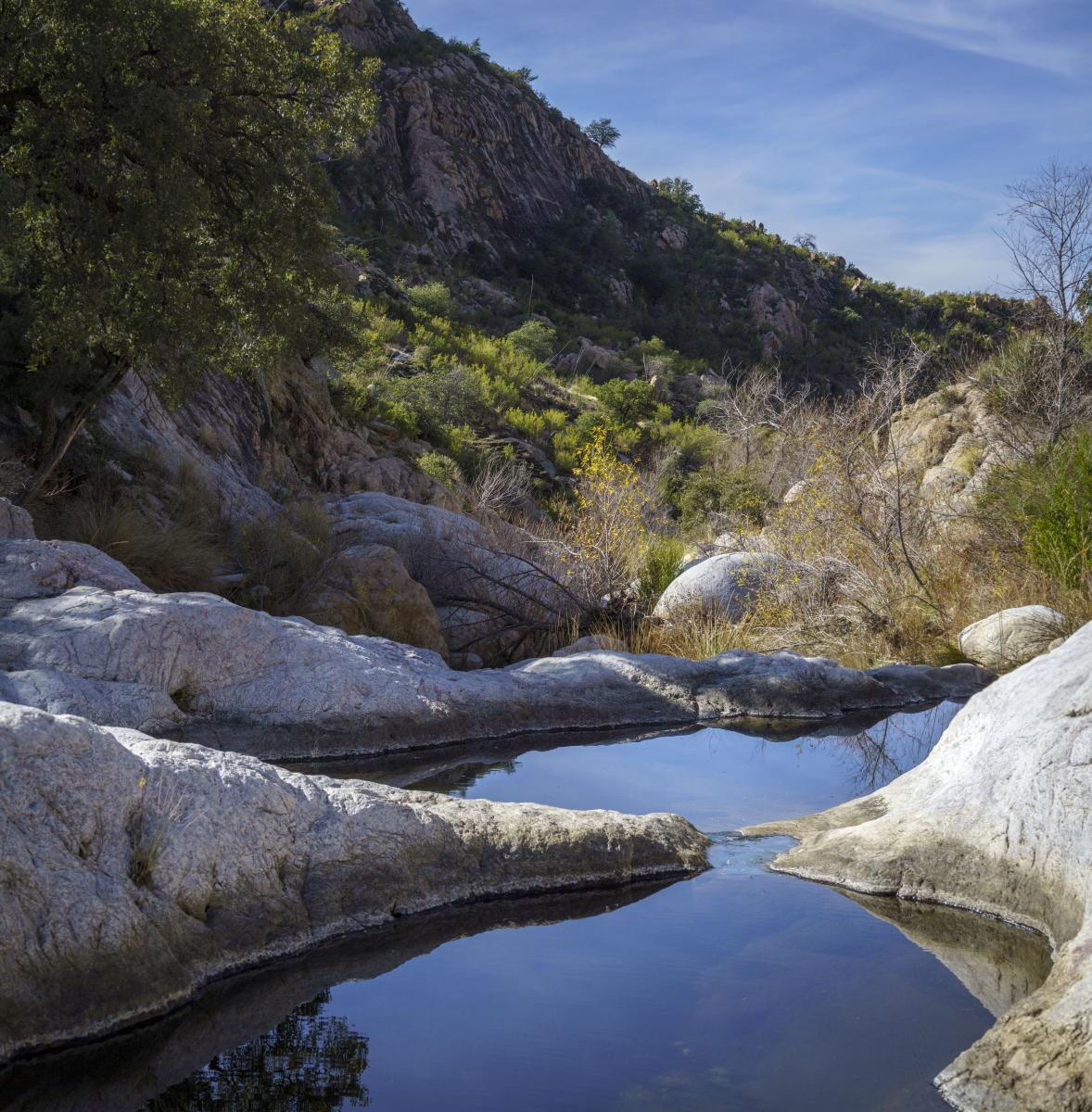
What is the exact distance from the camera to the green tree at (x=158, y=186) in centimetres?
852

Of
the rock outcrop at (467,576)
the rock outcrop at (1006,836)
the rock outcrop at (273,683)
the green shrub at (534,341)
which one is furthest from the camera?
the green shrub at (534,341)

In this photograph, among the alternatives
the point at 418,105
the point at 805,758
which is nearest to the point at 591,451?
the point at 805,758

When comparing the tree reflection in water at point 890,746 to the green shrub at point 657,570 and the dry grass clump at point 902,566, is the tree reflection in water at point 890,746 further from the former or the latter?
the green shrub at point 657,570

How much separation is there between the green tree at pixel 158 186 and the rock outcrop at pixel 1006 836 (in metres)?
6.69

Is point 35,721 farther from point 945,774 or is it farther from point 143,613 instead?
point 945,774

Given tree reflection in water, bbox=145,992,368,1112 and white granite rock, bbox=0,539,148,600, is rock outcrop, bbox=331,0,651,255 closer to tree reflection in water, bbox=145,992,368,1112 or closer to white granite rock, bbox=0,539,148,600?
white granite rock, bbox=0,539,148,600

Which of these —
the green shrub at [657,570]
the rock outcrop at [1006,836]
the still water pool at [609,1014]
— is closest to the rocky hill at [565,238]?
the green shrub at [657,570]

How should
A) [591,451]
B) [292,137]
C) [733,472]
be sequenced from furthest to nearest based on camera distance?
1. [733,472]
2. [591,451]
3. [292,137]

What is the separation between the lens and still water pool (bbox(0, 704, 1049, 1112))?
11.7 feet

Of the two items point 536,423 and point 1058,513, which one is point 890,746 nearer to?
point 1058,513

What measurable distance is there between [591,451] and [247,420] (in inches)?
181

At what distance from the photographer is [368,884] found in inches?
190

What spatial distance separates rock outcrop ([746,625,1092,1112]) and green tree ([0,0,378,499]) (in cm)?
669

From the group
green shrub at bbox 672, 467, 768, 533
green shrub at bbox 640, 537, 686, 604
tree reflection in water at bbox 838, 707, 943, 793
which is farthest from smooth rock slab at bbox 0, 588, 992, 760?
green shrub at bbox 672, 467, 768, 533
